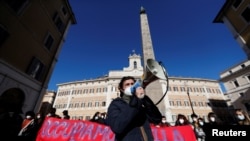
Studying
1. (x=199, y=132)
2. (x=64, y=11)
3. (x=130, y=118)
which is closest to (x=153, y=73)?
(x=130, y=118)

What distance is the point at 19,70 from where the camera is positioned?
8352mm

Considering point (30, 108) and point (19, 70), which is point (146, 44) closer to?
point (19, 70)

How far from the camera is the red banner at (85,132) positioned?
12.7 feet

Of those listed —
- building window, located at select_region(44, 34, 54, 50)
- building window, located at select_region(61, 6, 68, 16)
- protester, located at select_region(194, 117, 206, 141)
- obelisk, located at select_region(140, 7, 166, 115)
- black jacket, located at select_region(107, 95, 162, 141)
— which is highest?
building window, located at select_region(61, 6, 68, 16)

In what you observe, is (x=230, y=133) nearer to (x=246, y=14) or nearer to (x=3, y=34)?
(x=3, y=34)

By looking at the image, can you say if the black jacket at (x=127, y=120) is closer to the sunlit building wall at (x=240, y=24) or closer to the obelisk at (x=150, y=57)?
the obelisk at (x=150, y=57)

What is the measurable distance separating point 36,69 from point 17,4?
483 centimetres

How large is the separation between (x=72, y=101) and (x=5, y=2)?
92.8ft

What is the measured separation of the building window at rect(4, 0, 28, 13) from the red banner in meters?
8.30

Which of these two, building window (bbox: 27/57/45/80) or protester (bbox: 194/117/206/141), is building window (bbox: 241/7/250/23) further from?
building window (bbox: 27/57/45/80)

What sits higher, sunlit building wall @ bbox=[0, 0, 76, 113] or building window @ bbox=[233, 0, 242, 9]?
building window @ bbox=[233, 0, 242, 9]

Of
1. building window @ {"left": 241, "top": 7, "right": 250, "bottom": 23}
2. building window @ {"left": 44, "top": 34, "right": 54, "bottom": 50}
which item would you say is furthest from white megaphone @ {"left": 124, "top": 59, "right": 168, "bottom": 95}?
building window @ {"left": 241, "top": 7, "right": 250, "bottom": 23}

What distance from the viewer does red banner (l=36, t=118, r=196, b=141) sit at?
3873mm

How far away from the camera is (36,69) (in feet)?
32.9
